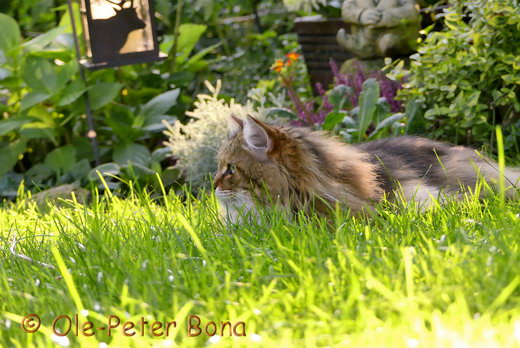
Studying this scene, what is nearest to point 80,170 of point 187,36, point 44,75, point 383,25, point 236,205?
point 44,75

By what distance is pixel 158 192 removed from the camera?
5449 mm

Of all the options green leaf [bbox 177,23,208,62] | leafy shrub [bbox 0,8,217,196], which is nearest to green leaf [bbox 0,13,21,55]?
leafy shrub [bbox 0,8,217,196]

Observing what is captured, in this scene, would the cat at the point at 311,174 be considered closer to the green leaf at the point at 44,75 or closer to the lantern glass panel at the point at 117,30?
the lantern glass panel at the point at 117,30

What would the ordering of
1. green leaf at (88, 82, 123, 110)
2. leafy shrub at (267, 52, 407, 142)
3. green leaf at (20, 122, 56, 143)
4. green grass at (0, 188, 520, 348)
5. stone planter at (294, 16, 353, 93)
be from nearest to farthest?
green grass at (0, 188, 520, 348), leafy shrub at (267, 52, 407, 142), green leaf at (88, 82, 123, 110), green leaf at (20, 122, 56, 143), stone planter at (294, 16, 353, 93)

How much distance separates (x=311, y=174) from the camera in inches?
120

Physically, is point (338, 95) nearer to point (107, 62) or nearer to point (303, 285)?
point (107, 62)

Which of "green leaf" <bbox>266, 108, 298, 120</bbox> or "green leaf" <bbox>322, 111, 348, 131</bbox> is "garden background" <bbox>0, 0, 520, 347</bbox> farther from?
"green leaf" <bbox>266, 108, 298, 120</bbox>

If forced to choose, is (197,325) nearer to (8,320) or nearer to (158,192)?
(8,320)

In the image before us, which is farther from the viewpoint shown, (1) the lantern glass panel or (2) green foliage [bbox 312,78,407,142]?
(1) the lantern glass panel

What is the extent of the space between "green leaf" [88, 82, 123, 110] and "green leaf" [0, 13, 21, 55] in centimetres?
77

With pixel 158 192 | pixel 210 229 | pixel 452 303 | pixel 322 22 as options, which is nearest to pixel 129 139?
pixel 158 192

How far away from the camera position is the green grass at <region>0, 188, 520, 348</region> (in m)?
1.94

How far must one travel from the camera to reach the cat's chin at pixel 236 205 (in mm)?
3053

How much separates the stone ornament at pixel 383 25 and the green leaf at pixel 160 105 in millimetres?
1455
